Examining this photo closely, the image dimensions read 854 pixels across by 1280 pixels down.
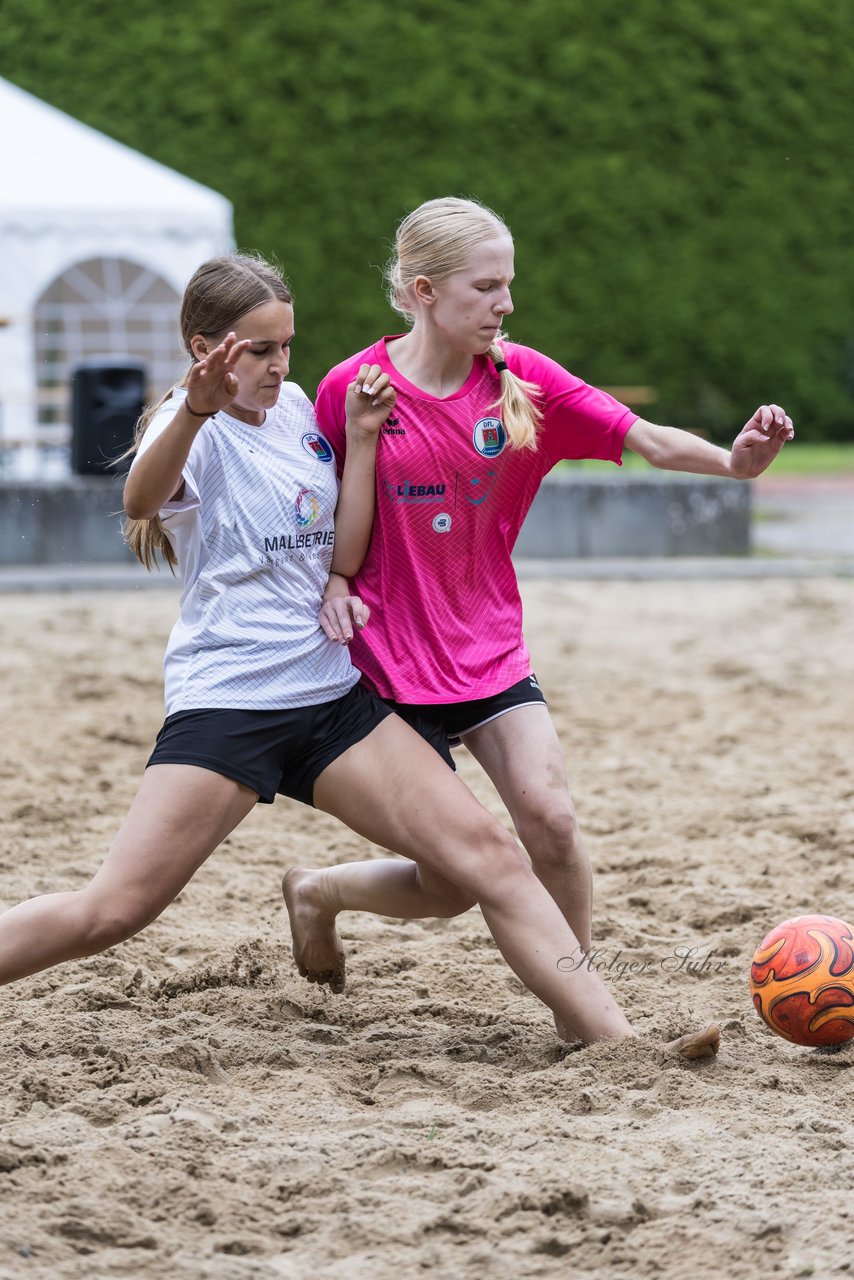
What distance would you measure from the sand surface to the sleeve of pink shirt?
1269mm

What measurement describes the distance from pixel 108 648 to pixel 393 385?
5.17 meters

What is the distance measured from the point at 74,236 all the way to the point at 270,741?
10.5 metres

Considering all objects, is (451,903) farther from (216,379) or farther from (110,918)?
(216,379)

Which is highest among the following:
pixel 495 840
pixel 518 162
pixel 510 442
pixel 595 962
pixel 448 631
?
pixel 518 162

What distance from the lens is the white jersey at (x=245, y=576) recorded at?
3.08m

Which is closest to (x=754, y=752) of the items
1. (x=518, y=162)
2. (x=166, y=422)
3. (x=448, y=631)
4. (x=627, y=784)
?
(x=627, y=784)

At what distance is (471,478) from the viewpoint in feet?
10.8

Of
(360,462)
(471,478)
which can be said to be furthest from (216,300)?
(471,478)

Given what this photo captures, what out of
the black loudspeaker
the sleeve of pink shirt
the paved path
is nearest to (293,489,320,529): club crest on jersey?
the sleeve of pink shirt

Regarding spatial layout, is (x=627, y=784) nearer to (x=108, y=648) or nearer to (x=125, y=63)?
(x=108, y=648)

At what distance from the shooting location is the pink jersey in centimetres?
328

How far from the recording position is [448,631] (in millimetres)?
3326

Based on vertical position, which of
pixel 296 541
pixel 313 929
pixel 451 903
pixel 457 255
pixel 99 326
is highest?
pixel 99 326

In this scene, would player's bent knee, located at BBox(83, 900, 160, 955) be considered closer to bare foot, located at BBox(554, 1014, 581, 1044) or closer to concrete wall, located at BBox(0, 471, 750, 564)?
bare foot, located at BBox(554, 1014, 581, 1044)
